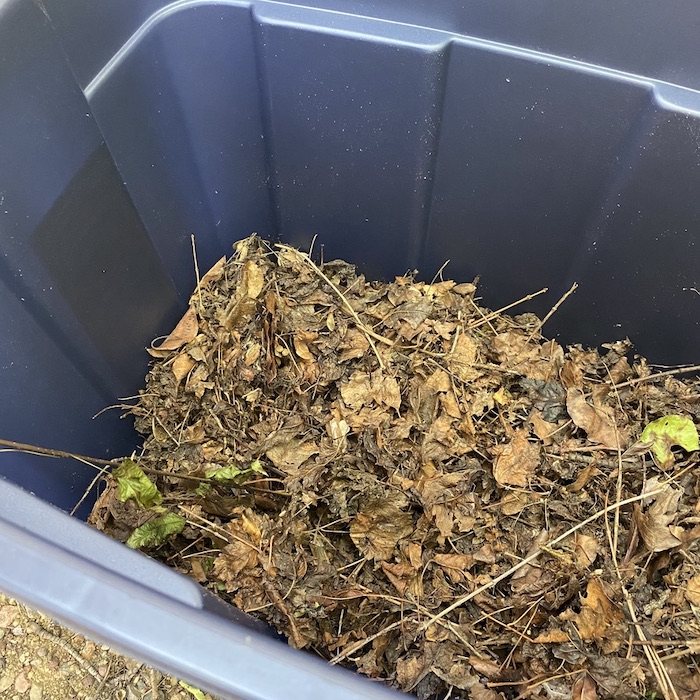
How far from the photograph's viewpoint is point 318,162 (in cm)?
112

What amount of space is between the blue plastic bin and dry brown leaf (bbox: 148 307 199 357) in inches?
0.9

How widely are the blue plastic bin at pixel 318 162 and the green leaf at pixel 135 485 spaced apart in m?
0.06

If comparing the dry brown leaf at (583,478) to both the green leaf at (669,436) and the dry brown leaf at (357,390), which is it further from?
the dry brown leaf at (357,390)

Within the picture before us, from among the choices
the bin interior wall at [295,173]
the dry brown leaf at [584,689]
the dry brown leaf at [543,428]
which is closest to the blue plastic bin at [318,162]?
the bin interior wall at [295,173]

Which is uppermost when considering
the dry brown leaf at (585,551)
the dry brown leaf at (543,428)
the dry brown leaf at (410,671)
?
the dry brown leaf at (543,428)

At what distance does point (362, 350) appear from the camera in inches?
46.6

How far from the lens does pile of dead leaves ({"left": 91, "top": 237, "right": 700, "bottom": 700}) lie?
3.06 ft

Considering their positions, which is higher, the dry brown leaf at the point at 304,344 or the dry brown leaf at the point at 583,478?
the dry brown leaf at the point at 304,344

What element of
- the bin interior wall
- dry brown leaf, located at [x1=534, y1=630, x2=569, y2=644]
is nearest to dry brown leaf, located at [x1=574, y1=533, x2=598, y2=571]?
dry brown leaf, located at [x1=534, y1=630, x2=569, y2=644]

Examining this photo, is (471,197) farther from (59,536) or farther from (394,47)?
(59,536)

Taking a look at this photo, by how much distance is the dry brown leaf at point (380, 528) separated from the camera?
1011mm

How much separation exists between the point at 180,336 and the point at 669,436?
88 centimetres

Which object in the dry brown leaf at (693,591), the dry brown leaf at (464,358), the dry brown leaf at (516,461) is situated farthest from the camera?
the dry brown leaf at (464,358)

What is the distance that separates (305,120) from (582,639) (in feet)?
2.94
